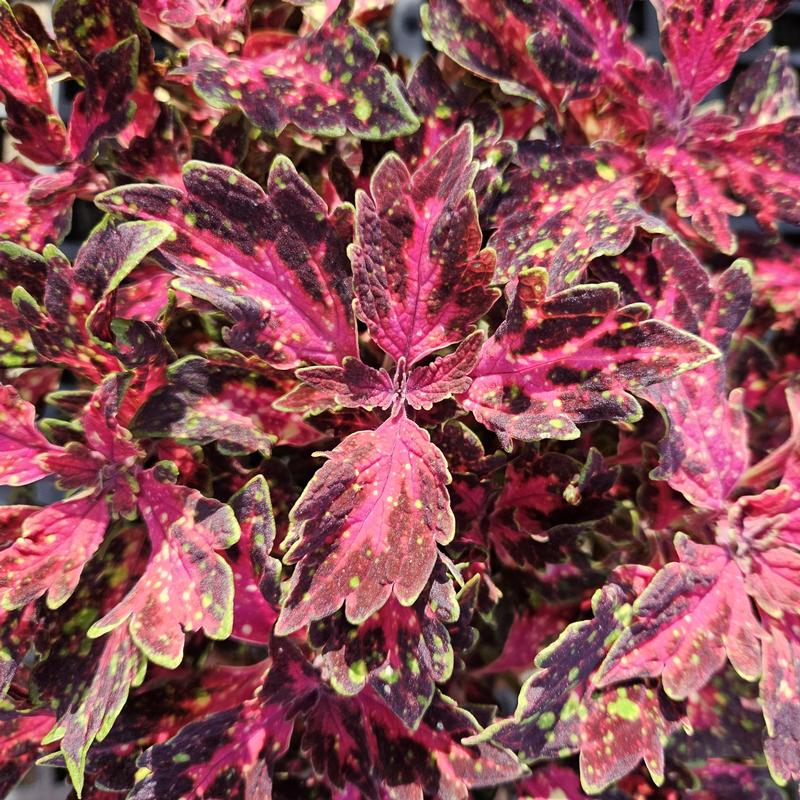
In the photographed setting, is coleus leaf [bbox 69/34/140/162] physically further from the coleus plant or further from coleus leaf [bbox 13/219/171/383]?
coleus leaf [bbox 13/219/171/383]

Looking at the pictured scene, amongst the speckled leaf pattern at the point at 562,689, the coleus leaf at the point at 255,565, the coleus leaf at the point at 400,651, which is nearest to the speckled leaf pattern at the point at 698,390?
the speckled leaf pattern at the point at 562,689

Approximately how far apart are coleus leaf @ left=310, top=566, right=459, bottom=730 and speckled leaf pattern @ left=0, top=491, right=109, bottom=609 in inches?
8.2

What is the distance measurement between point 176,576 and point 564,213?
1.59 ft

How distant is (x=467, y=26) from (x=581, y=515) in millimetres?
499

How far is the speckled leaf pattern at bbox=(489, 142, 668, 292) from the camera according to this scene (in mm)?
693

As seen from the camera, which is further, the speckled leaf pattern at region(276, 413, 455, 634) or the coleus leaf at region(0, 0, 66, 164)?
the coleus leaf at region(0, 0, 66, 164)

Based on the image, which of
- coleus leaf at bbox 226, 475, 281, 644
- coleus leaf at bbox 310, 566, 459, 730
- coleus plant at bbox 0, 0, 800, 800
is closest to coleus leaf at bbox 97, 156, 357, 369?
coleus plant at bbox 0, 0, 800, 800

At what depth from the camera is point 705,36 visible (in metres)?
0.77

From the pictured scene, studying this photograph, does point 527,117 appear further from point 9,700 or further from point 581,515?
point 9,700

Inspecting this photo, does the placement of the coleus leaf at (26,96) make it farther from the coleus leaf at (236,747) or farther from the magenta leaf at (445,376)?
the coleus leaf at (236,747)

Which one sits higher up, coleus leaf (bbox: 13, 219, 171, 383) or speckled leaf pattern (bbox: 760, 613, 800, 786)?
coleus leaf (bbox: 13, 219, 171, 383)

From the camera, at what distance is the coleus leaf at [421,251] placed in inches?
24.7

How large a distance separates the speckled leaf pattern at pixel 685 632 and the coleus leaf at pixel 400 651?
153 millimetres

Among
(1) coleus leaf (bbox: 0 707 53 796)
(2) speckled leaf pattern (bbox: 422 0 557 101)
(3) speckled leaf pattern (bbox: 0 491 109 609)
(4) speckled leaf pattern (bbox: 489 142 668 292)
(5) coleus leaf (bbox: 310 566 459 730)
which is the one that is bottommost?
(1) coleus leaf (bbox: 0 707 53 796)
